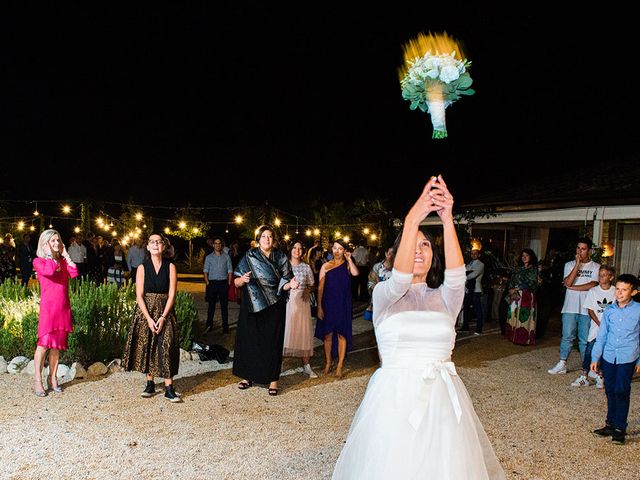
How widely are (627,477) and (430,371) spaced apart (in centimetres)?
290

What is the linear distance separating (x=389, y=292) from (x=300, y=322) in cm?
517

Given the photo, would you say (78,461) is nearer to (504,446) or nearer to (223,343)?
(504,446)

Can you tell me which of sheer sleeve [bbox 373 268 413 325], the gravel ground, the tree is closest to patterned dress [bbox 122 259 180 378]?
the gravel ground

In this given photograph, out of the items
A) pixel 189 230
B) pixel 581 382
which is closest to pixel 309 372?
pixel 581 382

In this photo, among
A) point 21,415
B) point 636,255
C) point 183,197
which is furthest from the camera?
point 183,197

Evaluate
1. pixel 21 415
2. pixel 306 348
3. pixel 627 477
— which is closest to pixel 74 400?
pixel 21 415

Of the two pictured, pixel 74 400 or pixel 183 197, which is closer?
pixel 74 400

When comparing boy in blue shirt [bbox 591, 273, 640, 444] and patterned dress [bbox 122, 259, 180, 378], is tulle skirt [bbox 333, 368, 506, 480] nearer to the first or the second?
boy in blue shirt [bbox 591, 273, 640, 444]

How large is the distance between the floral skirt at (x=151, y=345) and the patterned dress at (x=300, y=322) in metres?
1.92

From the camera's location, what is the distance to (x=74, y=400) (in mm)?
6207

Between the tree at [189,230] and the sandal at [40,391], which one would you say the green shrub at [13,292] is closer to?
the sandal at [40,391]

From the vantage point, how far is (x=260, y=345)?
22.2 ft

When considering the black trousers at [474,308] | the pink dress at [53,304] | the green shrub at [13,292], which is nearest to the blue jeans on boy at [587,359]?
the black trousers at [474,308]

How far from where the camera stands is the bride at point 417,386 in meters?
2.69
